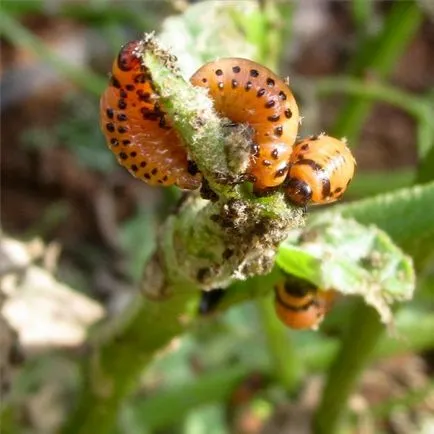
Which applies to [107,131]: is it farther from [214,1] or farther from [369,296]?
[214,1]

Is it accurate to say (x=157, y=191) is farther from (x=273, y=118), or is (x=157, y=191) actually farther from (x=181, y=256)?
(x=273, y=118)

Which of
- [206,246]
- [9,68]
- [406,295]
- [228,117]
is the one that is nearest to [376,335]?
[406,295]

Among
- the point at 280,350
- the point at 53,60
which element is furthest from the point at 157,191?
the point at 280,350

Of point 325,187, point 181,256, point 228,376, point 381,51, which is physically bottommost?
point 228,376

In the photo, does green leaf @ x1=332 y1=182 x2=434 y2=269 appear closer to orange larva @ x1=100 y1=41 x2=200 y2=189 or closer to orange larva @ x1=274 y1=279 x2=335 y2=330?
orange larva @ x1=274 y1=279 x2=335 y2=330

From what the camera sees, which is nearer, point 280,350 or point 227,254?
point 227,254

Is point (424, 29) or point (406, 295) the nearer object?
point (406, 295)
